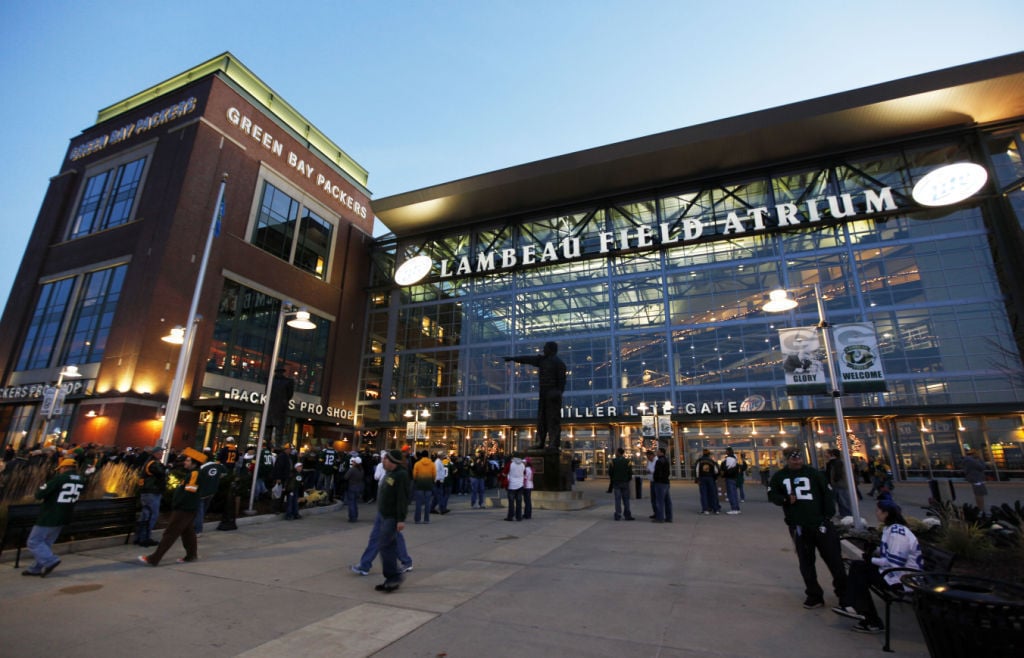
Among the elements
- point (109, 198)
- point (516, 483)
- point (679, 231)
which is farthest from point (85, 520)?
point (679, 231)

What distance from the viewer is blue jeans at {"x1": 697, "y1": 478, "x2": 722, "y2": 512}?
1519cm

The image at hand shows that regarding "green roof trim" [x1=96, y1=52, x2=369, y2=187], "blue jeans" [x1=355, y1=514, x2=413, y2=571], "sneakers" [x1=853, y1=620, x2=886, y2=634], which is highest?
"green roof trim" [x1=96, y1=52, x2=369, y2=187]

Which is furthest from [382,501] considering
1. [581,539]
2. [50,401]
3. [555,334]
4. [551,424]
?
[555,334]

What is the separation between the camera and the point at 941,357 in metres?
28.2

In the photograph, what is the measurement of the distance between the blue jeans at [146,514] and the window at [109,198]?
31.1 meters

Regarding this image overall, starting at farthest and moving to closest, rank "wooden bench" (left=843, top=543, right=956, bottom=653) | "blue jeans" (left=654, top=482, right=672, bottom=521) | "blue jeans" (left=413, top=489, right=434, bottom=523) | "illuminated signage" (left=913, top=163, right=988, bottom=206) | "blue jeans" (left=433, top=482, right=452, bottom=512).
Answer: "illuminated signage" (left=913, top=163, right=988, bottom=206) → "blue jeans" (left=433, top=482, right=452, bottom=512) → "blue jeans" (left=413, top=489, right=434, bottom=523) → "blue jeans" (left=654, top=482, right=672, bottom=521) → "wooden bench" (left=843, top=543, right=956, bottom=653)

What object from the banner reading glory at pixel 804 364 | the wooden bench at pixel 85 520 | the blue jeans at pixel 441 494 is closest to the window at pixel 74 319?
the wooden bench at pixel 85 520

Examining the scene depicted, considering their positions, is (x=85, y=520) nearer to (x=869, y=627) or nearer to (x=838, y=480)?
(x=869, y=627)

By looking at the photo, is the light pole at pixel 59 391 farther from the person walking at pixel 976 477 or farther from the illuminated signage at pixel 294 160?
the person walking at pixel 976 477

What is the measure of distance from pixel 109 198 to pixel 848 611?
45.6 metres

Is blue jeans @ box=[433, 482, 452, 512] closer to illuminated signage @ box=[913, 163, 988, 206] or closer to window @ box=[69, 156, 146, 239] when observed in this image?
window @ box=[69, 156, 146, 239]

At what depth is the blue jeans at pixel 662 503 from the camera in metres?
13.3

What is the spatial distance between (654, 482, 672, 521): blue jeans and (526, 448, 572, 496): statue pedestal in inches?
173

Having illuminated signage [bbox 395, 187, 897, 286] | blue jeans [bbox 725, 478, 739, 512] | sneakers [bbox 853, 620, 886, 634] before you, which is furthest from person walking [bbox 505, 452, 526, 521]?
illuminated signage [bbox 395, 187, 897, 286]
